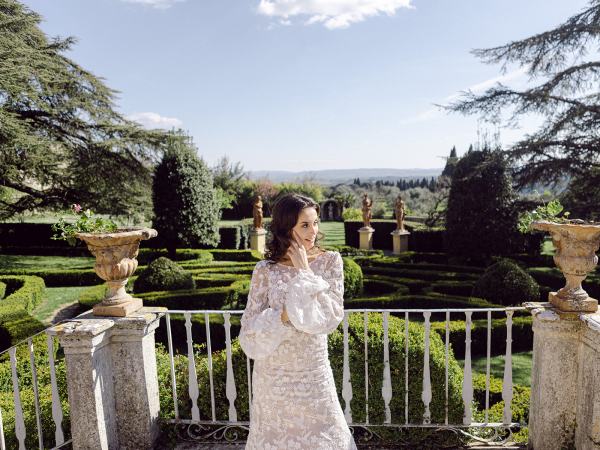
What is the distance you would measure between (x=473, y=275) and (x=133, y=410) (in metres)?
8.84

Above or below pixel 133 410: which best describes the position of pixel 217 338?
below

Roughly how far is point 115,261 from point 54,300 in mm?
8619

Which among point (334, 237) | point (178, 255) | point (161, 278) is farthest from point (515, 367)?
point (334, 237)

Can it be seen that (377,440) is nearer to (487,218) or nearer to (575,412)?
(575,412)

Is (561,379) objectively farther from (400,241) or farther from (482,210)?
Answer: (400,241)

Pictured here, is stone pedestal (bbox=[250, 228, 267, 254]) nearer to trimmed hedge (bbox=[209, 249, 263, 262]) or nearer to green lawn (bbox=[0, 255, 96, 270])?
trimmed hedge (bbox=[209, 249, 263, 262])

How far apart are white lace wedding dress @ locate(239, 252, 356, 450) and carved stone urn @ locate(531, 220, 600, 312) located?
1.69m

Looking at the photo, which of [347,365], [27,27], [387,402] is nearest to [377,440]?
[387,402]

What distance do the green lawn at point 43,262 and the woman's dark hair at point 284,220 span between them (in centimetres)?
1338

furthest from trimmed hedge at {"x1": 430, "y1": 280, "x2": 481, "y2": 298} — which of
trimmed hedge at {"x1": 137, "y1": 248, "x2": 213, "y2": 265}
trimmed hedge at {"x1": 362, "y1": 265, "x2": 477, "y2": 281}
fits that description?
trimmed hedge at {"x1": 137, "y1": 248, "x2": 213, "y2": 265}

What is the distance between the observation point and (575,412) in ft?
9.75

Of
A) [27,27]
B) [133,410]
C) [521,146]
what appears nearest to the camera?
[133,410]

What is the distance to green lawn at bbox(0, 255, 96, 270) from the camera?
14195 millimetres

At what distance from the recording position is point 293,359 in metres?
2.11
